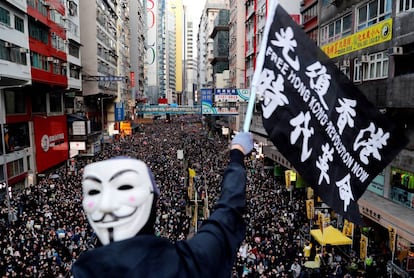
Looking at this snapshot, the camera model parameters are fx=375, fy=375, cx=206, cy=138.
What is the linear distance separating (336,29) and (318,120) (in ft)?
55.7

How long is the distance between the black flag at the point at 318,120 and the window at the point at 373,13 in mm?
11888

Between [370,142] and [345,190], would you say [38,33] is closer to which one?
[370,142]

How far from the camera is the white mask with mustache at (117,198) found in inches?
79.0

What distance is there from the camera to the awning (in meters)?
13.8

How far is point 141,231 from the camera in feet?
6.77

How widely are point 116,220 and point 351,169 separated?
3.43 meters

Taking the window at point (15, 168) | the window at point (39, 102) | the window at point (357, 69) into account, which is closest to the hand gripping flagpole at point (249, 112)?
the window at point (357, 69)

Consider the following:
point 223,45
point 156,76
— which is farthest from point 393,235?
point 156,76

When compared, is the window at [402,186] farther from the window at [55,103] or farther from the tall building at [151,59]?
the tall building at [151,59]

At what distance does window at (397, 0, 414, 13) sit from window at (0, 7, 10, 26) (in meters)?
20.6

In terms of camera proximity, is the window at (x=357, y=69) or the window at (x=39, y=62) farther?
the window at (x=39, y=62)

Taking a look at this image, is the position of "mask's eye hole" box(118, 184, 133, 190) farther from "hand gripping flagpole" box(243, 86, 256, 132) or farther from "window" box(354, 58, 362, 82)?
"window" box(354, 58, 362, 82)

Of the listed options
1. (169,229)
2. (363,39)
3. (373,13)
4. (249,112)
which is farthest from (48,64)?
(249,112)

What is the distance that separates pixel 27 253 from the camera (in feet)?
43.3
